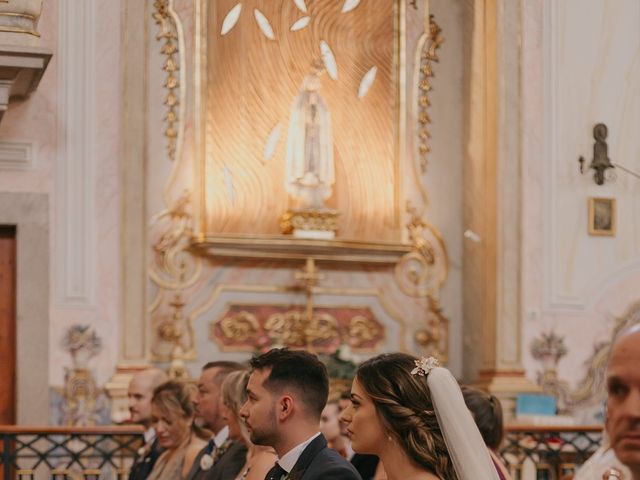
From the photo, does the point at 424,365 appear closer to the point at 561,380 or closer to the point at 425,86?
the point at 561,380

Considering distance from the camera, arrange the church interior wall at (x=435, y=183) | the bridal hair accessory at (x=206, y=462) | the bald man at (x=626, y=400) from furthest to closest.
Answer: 1. the church interior wall at (x=435, y=183)
2. the bridal hair accessory at (x=206, y=462)
3. the bald man at (x=626, y=400)

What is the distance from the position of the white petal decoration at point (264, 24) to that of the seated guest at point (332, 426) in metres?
4.93

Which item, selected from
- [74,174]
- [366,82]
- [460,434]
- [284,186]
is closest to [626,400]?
[460,434]

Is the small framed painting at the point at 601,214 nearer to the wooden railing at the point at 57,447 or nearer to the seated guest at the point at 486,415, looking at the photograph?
the wooden railing at the point at 57,447

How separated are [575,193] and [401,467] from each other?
881 cm

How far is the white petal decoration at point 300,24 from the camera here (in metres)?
12.1

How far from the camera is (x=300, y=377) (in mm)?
4625

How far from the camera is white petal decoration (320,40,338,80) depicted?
1216 centimetres

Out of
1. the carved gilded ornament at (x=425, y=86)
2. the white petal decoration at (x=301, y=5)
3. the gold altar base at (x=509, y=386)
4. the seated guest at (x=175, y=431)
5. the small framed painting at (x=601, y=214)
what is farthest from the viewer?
the carved gilded ornament at (x=425, y=86)

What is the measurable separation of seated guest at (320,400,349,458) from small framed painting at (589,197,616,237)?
482 cm

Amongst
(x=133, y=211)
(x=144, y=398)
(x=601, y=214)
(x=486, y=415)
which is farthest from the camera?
(x=601, y=214)

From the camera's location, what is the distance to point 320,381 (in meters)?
4.61

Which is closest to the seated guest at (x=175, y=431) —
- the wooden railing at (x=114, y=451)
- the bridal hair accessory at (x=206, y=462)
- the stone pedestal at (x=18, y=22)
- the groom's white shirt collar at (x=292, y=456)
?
the bridal hair accessory at (x=206, y=462)

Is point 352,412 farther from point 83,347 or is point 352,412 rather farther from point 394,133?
point 394,133
